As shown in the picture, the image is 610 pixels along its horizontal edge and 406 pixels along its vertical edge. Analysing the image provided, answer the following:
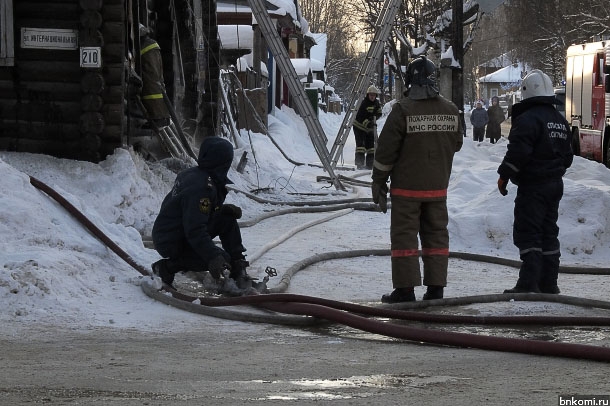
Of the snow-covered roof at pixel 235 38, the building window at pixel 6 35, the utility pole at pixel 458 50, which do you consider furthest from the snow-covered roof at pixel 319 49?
the building window at pixel 6 35

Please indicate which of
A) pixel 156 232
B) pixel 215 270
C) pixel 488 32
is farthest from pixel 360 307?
pixel 488 32

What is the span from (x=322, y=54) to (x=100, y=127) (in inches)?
2677

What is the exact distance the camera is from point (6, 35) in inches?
456

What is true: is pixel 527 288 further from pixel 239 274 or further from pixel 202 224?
pixel 202 224

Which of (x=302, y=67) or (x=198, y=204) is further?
(x=302, y=67)

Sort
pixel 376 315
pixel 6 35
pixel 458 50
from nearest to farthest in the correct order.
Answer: pixel 376 315, pixel 6 35, pixel 458 50

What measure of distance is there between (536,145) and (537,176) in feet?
0.77

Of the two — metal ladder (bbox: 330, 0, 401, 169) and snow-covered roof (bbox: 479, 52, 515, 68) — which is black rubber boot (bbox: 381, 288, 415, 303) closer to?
metal ladder (bbox: 330, 0, 401, 169)

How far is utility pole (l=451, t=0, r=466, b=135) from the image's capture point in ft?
90.5

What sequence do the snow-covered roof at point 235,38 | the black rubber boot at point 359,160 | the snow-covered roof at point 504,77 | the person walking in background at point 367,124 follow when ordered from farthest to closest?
the snow-covered roof at point 504,77 < the snow-covered roof at point 235,38 < the black rubber boot at point 359,160 < the person walking in background at point 367,124

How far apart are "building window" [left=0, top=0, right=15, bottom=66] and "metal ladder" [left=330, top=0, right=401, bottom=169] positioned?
663 centimetres

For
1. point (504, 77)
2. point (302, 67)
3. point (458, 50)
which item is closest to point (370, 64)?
point (458, 50)

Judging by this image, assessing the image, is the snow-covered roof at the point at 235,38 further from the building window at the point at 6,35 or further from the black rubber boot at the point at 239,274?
the black rubber boot at the point at 239,274

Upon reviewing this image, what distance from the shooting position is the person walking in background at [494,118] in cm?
3400
